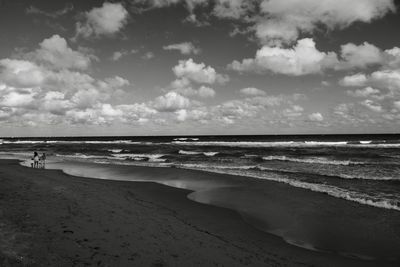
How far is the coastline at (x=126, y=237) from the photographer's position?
5.97m

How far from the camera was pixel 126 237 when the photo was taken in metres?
7.33

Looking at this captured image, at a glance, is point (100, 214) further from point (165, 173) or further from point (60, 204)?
point (165, 173)

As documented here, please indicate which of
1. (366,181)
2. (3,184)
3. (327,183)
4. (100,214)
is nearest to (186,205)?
(100,214)

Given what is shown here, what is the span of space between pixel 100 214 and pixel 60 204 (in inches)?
68.0

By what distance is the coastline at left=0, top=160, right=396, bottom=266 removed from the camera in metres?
5.97

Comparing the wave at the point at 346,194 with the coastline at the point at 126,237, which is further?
the wave at the point at 346,194

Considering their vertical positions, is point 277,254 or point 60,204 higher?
point 60,204

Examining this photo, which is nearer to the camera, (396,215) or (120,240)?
(120,240)

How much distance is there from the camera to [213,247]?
7359 mm

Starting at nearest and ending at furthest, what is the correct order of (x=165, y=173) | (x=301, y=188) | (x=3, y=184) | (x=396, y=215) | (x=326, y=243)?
1. (x=326, y=243)
2. (x=396, y=215)
3. (x=3, y=184)
4. (x=301, y=188)
5. (x=165, y=173)

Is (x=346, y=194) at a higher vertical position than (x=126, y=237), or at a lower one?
lower

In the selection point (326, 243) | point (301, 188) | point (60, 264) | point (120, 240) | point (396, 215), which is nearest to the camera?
point (60, 264)

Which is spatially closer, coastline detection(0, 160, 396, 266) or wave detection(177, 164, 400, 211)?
coastline detection(0, 160, 396, 266)

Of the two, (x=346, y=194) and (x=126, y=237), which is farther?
(x=346, y=194)
